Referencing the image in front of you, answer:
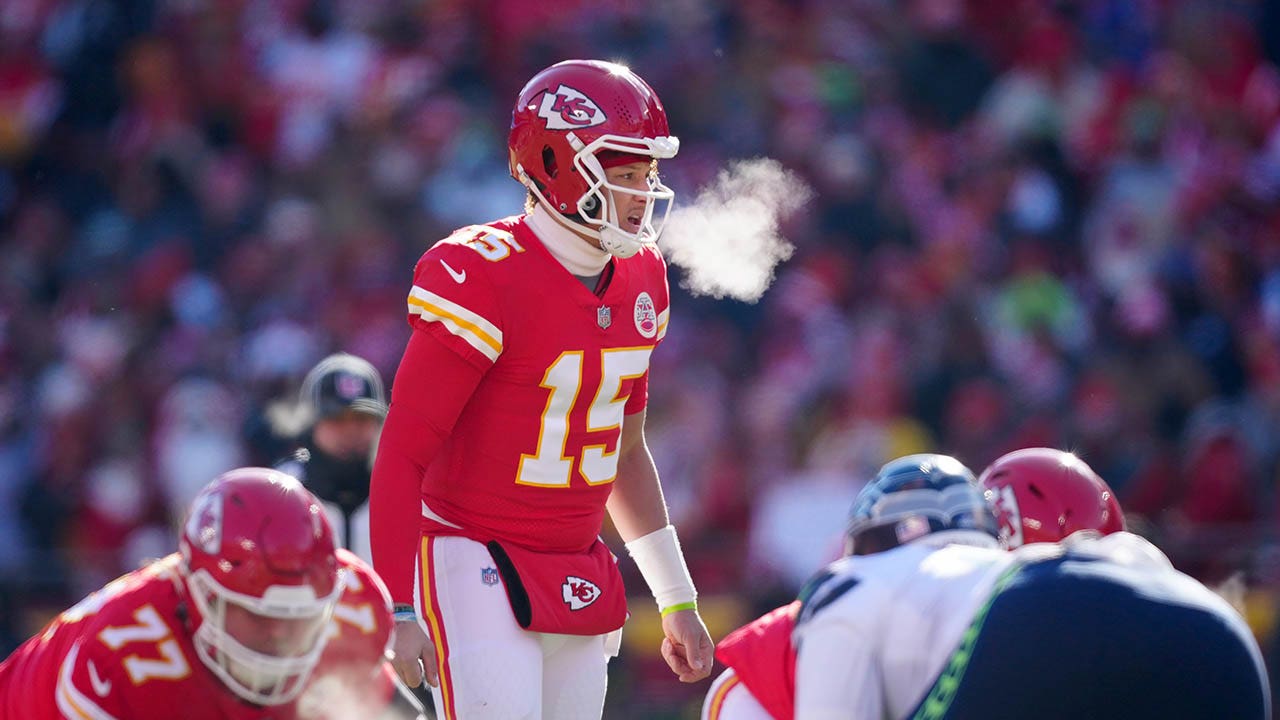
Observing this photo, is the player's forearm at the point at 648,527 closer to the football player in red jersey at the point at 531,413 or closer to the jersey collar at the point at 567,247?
the football player in red jersey at the point at 531,413

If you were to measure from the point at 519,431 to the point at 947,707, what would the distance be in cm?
144

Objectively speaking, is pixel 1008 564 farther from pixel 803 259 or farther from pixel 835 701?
pixel 803 259

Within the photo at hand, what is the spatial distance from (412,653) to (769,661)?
768mm

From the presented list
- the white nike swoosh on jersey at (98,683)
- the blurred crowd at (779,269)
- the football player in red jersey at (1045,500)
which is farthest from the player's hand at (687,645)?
the blurred crowd at (779,269)

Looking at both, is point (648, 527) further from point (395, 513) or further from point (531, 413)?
point (395, 513)

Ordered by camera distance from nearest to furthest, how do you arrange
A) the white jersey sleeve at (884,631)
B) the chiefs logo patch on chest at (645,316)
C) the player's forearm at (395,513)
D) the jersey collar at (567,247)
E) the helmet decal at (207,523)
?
1. the white jersey sleeve at (884,631)
2. the helmet decal at (207,523)
3. the player's forearm at (395,513)
4. the jersey collar at (567,247)
5. the chiefs logo patch on chest at (645,316)

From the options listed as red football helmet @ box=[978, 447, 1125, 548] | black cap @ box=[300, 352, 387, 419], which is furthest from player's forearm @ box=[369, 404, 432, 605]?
black cap @ box=[300, 352, 387, 419]

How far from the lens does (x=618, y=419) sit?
4316 mm

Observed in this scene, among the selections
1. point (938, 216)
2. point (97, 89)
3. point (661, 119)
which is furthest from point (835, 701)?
point (97, 89)

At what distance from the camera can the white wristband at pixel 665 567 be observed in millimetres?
4539

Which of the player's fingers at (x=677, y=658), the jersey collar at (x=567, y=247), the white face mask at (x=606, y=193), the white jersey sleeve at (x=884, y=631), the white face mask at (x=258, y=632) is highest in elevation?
the white face mask at (x=606, y=193)

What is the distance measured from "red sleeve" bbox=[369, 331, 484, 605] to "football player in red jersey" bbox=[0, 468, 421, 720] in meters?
0.47

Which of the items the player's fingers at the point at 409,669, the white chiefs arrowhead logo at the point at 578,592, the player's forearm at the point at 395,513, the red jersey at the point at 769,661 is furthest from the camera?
the white chiefs arrowhead logo at the point at 578,592

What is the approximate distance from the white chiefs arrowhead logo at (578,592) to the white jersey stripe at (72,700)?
1.24 meters
